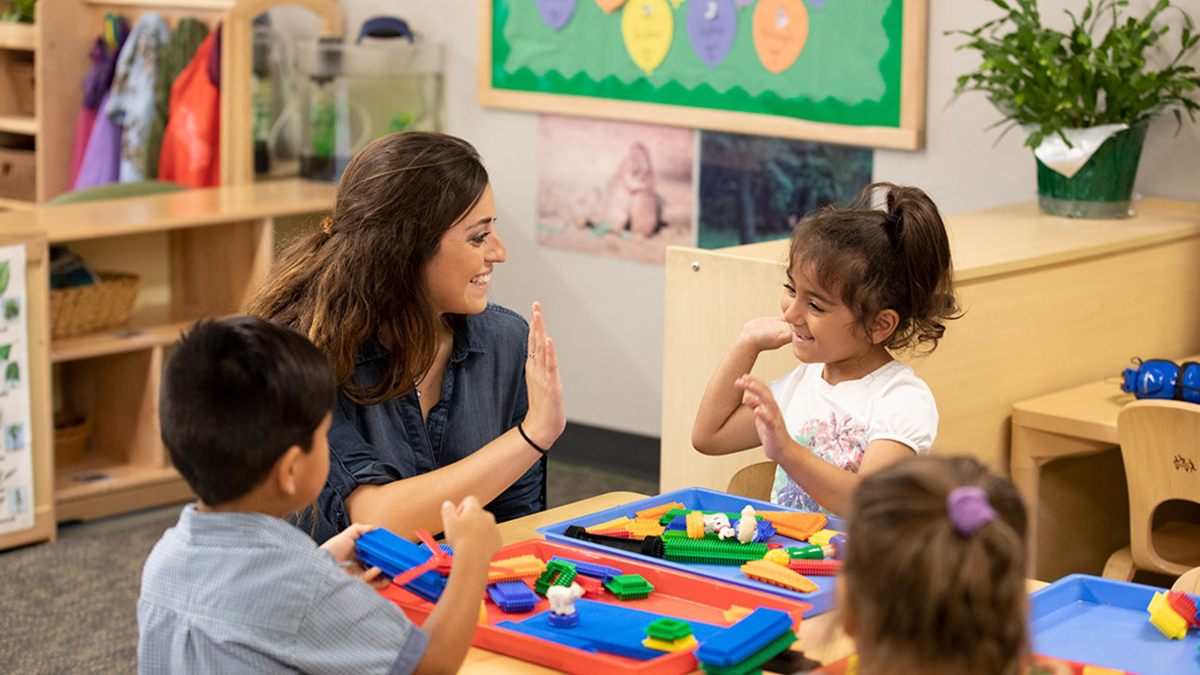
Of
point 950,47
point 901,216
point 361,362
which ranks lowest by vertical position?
point 361,362

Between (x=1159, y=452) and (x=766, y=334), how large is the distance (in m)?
0.83

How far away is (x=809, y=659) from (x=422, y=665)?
366 millimetres

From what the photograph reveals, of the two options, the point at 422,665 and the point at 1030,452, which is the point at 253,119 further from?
the point at 422,665

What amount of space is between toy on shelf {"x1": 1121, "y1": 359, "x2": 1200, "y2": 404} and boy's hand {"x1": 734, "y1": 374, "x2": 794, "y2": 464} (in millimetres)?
1121

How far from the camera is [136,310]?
13.6 feet

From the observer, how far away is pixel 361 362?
1859 mm

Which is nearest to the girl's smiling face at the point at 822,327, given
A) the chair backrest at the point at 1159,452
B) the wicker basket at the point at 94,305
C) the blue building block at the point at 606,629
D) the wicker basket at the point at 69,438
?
the blue building block at the point at 606,629

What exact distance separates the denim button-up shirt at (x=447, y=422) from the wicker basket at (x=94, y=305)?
2070mm

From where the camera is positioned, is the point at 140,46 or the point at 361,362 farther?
the point at 140,46

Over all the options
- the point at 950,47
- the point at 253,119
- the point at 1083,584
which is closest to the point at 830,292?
the point at 1083,584

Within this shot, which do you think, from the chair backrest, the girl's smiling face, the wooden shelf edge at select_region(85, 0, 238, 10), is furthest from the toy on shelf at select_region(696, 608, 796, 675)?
the wooden shelf edge at select_region(85, 0, 238, 10)

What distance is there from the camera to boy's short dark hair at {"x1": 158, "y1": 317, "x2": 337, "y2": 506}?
124cm

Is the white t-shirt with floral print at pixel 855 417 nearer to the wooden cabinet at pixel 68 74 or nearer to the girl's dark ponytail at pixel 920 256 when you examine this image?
the girl's dark ponytail at pixel 920 256

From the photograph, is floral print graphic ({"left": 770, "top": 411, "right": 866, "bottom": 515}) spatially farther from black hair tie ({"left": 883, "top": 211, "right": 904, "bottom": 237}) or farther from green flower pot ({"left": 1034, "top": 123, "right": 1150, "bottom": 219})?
green flower pot ({"left": 1034, "top": 123, "right": 1150, "bottom": 219})
